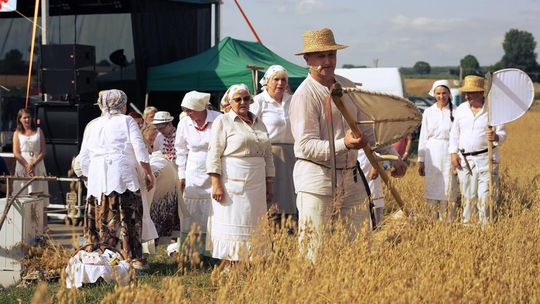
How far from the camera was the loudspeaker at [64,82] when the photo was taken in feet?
35.6

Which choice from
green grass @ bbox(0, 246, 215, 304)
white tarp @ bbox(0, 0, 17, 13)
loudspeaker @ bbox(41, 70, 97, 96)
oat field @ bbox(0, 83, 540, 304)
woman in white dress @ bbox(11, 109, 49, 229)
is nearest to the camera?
oat field @ bbox(0, 83, 540, 304)

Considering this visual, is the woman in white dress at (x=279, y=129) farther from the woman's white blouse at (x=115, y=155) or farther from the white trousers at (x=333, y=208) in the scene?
the white trousers at (x=333, y=208)

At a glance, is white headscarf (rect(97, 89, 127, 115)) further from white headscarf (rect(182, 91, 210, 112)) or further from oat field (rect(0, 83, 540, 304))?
oat field (rect(0, 83, 540, 304))

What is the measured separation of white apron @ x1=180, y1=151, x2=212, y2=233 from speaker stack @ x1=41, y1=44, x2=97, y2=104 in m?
3.90

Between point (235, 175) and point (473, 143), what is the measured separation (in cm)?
275

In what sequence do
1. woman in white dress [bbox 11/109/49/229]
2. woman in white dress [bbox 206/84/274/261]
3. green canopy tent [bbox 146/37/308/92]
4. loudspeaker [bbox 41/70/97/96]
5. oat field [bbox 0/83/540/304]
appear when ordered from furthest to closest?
green canopy tent [bbox 146/37/308/92]
loudspeaker [bbox 41/70/97/96]
woman in white dress [bbox 11/109/49/229]
woman in white dress [bbox 206/84/274/261]
oat field [bbox 0/83/540/304]

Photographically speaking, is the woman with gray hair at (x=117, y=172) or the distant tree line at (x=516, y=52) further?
the distant tree line at (x=516, y=52)

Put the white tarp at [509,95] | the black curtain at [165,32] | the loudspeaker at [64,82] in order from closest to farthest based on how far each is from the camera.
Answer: the white tarp at [509,95], the loudspeaker at [64,82], the black curtain at [165,32]

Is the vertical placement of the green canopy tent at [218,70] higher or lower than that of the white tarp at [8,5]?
lower

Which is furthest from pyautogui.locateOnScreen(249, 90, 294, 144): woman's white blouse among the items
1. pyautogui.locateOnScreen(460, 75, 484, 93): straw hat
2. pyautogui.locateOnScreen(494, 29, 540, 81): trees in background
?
pyautogui.locateOnScreen(494, 29, 540, 81): trees in background

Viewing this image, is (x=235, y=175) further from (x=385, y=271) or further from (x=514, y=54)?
(x=514, y=54)

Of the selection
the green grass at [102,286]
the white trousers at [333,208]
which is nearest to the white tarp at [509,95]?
the white trousers at [333,208]

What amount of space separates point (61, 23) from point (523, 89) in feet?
28.3

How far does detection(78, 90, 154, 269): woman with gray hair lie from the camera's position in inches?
267
